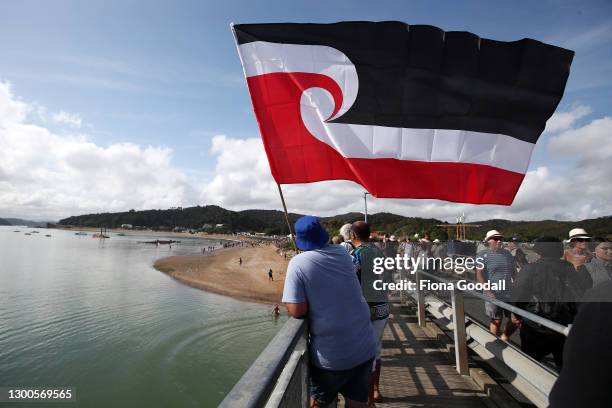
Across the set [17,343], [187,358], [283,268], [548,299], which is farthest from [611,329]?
[283,268]

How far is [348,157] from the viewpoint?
439 centimetres

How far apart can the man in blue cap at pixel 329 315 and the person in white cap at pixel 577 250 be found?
3.15 metres

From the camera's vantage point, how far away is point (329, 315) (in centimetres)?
238

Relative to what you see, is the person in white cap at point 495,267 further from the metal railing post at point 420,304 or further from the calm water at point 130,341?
the calm water at point 130,341

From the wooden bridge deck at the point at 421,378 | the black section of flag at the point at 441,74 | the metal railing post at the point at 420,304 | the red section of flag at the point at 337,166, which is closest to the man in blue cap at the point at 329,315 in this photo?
the wooden bridge deck at the point at 421,378

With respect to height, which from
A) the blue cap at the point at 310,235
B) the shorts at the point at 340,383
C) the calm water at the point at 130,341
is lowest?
the calm water at the point at 130,341

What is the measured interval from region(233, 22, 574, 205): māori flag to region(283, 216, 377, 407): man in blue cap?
2.04 m

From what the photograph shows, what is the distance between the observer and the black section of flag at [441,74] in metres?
4.28

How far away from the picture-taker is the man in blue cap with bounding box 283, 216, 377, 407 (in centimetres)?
236

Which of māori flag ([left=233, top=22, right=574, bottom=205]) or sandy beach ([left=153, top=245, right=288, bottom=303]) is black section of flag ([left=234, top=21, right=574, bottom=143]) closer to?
māori flag ([left=233, top=22, right=574, bottom=205])

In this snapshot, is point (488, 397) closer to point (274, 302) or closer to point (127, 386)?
point (127, 386)

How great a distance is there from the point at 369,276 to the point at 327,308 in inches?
56.2

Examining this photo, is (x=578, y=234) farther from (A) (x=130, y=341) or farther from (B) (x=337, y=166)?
(A) (x=130, y=341)

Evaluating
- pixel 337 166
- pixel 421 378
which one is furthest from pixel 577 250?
pixel 337 166
